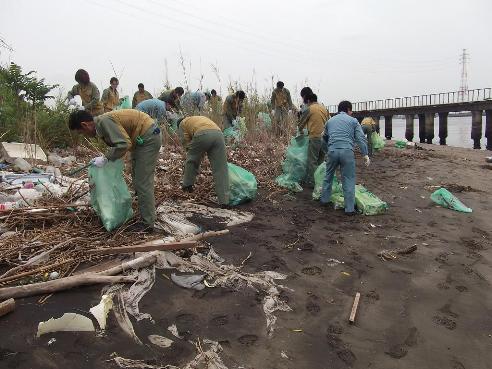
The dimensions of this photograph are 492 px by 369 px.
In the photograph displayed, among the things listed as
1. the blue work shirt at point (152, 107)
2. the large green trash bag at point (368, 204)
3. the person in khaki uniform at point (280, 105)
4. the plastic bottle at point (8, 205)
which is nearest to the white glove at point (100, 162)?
the plastic bottle at point (8, 205)

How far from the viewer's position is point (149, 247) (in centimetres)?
316

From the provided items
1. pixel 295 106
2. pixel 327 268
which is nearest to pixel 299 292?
pixel 327 268

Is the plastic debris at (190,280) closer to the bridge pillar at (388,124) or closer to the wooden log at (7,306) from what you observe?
the wooden log at (7,306)

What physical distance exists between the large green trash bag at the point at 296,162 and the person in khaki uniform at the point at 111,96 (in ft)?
12.5

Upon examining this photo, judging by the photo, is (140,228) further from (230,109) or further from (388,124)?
(388,124)

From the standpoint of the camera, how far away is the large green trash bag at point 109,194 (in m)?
3.51

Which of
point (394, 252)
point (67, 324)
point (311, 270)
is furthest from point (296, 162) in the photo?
point (67, 324)

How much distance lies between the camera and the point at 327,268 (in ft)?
11.6

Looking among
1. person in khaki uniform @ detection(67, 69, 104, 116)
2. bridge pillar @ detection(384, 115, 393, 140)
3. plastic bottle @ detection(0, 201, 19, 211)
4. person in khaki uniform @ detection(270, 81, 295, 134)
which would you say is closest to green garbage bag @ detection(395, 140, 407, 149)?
person in khaki uniform @ detection(270, 81, 295, 134)

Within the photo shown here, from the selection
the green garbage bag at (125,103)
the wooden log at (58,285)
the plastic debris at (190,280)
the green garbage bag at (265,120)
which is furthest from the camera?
the green garbage bag at (265,120)

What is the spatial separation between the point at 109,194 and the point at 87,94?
412 centimetres

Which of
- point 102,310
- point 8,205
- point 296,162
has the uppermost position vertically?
point 8,205

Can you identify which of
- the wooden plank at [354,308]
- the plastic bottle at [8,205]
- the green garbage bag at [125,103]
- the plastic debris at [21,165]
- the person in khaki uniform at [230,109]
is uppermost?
the green garbage bag at [125,103]

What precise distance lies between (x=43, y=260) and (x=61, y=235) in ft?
1.30
